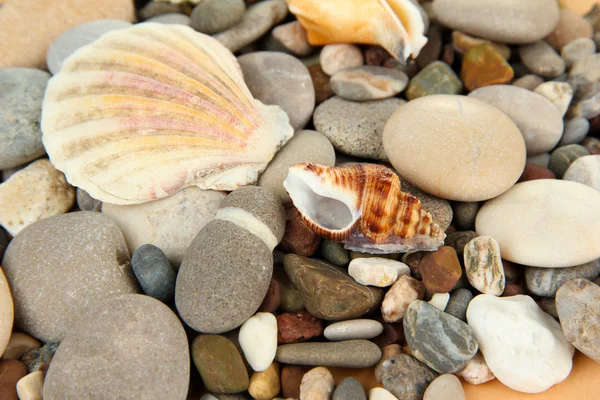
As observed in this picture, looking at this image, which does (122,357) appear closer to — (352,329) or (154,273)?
(154,273)

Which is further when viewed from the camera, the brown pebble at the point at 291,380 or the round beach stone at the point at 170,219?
the round beach stone at the point at 170,219

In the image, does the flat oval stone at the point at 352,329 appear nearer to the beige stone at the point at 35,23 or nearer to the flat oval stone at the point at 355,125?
the flat oval stone at the point at 355,125

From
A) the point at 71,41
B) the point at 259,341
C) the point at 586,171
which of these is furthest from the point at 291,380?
the point at 71,41

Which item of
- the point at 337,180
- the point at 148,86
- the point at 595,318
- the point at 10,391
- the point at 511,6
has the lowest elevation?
the point at 10,391

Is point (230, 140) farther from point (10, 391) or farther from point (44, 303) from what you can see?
point (10, 391)

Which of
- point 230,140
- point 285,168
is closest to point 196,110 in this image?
point 230,140

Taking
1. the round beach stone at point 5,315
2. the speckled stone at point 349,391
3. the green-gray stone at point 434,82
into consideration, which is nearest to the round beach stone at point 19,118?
the round beach stone at point 5,315
